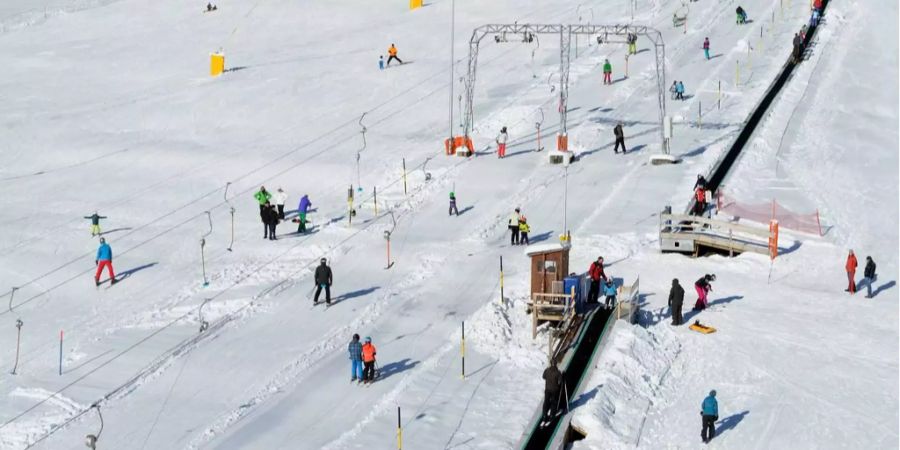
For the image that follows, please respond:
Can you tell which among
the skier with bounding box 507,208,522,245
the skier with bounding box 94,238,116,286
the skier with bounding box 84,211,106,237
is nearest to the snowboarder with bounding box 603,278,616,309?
the skier with bounding box 507,208,522,245

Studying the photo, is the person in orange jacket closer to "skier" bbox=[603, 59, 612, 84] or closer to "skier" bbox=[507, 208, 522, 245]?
"skier" bbox=[507, 208, 522, 245]

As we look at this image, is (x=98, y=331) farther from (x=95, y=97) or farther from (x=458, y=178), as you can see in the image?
(x=95, y=97)

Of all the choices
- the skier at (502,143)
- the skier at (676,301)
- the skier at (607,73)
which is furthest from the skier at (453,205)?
the skier at (607,73)

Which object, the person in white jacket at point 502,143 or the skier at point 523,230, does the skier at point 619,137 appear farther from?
the skier at point 523,230

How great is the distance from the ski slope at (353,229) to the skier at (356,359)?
322 millimetres

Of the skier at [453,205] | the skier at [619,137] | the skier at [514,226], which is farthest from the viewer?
the skier at [619,137]

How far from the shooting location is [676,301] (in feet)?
92.3

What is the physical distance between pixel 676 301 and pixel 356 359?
755cm

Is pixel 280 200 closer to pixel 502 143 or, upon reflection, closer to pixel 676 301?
pixel 502 143

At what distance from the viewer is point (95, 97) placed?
5244 cm

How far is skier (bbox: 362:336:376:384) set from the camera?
2470 centimetres

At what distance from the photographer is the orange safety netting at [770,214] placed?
115ft

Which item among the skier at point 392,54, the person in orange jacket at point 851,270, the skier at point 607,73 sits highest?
the skier at point 392,54

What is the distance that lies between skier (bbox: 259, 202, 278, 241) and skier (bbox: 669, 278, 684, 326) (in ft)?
37.0
